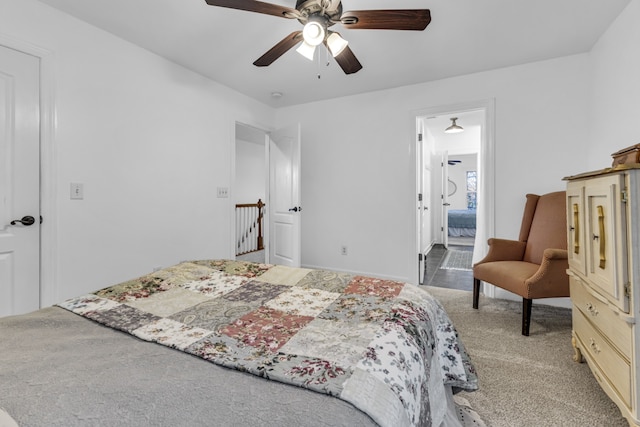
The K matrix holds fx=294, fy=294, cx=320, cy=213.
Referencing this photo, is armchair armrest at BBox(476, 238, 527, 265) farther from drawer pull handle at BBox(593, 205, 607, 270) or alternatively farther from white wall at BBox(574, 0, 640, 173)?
drawer pull handle at BBox(593, 205, 607, 270)

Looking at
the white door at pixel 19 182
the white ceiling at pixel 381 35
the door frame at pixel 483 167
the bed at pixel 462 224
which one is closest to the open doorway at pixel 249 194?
the white ceiling at pixel 381 35

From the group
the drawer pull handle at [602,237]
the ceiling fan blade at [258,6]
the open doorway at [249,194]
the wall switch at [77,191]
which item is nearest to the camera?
the drawer pull handle at [602,237]

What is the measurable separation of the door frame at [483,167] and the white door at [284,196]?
1.33 metres

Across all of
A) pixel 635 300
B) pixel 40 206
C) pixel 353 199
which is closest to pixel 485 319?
pixel 635 300

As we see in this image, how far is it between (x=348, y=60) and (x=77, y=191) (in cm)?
214

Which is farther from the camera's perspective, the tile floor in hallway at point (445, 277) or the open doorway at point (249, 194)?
the open doorway at point (249, 194)

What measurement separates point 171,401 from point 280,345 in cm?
31

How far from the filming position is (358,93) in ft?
11.8

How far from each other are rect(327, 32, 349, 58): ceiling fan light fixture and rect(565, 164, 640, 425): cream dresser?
4.89 ft

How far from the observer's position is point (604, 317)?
4.56ft

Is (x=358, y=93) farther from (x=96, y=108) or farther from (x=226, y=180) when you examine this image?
(x=96, y=108)

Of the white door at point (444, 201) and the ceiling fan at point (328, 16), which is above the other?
the ceiling fan at point (328, 16)

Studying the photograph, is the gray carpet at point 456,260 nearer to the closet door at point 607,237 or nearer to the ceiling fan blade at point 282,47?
the closet door at point 607,237

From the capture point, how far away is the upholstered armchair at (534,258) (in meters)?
2.11
